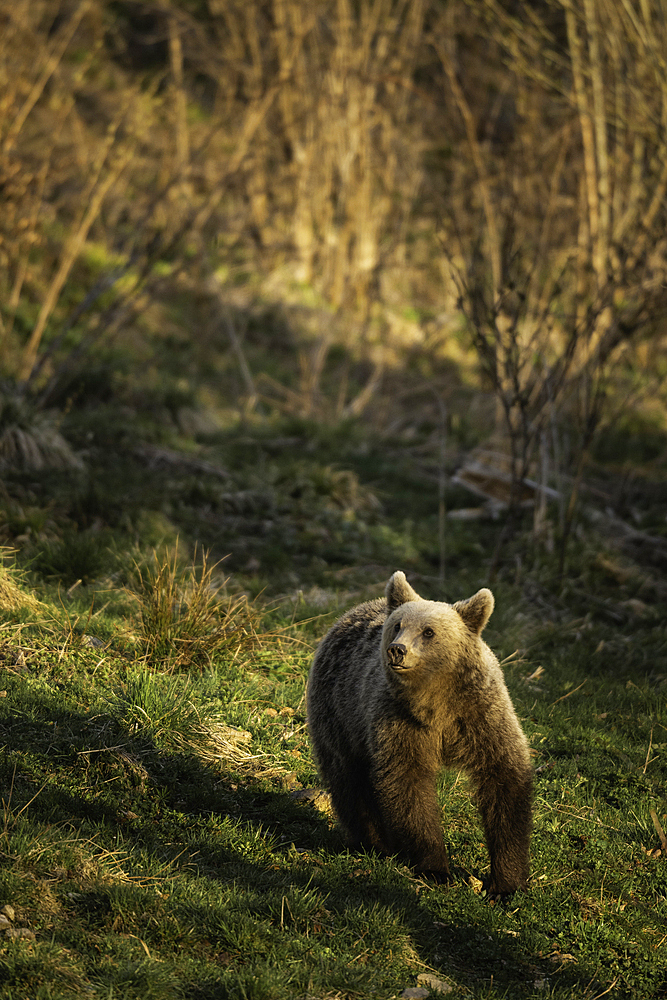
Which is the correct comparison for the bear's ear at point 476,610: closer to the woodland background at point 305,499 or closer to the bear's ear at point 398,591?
the bear's ear at point 398,591

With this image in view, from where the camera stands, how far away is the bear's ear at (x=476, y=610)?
3703mm

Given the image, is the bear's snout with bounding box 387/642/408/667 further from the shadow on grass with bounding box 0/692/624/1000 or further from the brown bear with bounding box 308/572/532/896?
the shadow on grass with bounding box 0/692/624/1000

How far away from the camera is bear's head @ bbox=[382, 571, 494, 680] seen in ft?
11.4

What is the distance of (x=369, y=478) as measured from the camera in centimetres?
1012

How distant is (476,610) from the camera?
3.71m

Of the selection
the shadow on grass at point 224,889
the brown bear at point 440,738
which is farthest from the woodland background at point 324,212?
the shadow on grass at point 224,889

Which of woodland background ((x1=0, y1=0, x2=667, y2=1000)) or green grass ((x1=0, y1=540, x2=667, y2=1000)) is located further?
woodland background ((x1=0, y1=0, x2=667, y2=1000))

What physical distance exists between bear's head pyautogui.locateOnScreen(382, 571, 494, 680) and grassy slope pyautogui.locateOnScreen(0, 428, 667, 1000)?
0.86 metres

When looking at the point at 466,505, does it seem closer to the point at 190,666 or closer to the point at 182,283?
the point at 190,666

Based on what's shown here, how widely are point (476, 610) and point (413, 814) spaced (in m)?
0.82

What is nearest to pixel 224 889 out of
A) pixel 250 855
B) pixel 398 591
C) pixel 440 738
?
pixel 250 855

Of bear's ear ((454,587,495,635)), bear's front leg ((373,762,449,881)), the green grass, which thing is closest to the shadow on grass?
the green grass

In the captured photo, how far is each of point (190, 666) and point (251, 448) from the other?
17.4ft

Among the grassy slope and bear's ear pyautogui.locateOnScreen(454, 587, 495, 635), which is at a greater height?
bear's ear pyautogui.locateOnScreen(454, 587, 495, 635)
